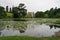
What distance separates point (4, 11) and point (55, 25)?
1.95 m

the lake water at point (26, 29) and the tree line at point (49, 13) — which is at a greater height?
the tree line at point (49, 13)

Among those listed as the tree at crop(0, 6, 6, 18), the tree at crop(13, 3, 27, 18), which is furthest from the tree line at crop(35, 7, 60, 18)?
the tree at crop(0, 6, 6, 18)

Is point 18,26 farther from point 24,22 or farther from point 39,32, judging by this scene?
point 39,32

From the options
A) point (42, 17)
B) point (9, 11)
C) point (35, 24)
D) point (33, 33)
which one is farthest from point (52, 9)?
point (9, 11)

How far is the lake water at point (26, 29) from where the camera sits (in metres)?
4.67

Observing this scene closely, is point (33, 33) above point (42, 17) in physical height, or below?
below

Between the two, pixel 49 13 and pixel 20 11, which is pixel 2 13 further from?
pixel 49 13

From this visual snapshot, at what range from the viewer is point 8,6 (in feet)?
17.0

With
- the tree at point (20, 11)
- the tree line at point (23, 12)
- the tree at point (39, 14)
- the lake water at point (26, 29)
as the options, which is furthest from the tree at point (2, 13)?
the tree at point (39, 14)

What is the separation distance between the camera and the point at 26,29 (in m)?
4.92

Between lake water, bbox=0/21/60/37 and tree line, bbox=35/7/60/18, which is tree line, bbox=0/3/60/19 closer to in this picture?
tree line, bbox=35/7/60/18

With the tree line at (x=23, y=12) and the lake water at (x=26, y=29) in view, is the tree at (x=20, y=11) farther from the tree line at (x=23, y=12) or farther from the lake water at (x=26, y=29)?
the lake water at (x=26, y=29)

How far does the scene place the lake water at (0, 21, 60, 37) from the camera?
4668mm

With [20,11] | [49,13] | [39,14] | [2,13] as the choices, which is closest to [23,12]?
[20,11]
